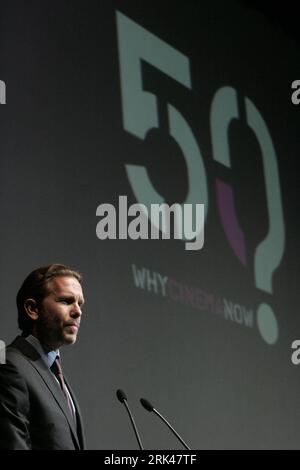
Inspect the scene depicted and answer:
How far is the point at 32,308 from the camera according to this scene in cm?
323

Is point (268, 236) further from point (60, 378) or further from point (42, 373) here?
point (42, 373)

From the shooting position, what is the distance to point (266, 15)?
635 cm

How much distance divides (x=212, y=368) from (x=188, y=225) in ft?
2.58

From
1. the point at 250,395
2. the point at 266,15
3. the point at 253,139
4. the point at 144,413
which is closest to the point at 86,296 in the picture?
the point at 144,413

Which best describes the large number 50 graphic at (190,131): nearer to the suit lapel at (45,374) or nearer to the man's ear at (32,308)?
the man's ear at (32,308)

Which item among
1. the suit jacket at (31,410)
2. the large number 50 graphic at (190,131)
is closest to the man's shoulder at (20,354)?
the suit jacket at (31,410)

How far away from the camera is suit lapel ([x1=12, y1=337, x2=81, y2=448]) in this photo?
3027 mm

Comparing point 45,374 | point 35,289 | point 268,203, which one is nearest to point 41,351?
point 45,374

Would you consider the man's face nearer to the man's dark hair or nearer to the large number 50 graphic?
the man's dark hair

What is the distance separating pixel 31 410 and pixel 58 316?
1.25 feet

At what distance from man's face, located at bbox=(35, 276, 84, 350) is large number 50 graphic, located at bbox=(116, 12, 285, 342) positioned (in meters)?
1.62

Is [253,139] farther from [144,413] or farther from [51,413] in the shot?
[51,413]

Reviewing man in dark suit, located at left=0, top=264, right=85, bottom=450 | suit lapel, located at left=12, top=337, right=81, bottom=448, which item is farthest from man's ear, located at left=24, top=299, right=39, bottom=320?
suit lapel, located at left=12, top=337, right=81, bottom=448

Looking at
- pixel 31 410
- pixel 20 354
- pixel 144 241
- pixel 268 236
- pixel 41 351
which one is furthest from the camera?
pixel 268 236
